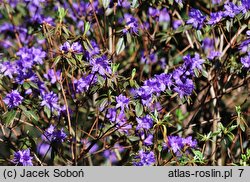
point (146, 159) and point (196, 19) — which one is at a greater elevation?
point (196, 19)

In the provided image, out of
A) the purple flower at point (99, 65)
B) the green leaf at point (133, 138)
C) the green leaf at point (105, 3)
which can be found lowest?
the green leaf at point (133, 138)

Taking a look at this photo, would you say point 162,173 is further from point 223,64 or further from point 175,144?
point 223,64

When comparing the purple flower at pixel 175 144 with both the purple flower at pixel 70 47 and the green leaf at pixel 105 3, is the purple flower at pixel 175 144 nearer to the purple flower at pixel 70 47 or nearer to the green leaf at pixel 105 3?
the purple flower at pixel 70 47

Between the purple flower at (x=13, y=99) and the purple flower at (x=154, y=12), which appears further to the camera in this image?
the purple flower at (x=154, y=12)

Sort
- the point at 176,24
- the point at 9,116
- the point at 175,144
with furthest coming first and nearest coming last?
the point at 176,24
the point at 175,144
the point at 9,116

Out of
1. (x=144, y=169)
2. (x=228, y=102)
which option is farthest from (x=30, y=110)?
(x=228, y=102)

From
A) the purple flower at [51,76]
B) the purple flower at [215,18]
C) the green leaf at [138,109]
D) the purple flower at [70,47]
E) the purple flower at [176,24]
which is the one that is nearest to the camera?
the green leaf at [138,109]

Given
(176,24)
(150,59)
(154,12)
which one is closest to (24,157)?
(150,59)

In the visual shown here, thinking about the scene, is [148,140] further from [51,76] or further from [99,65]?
[51,76]

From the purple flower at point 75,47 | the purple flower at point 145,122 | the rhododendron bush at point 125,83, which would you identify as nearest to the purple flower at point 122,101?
the rhododendron bush at point 125,83
